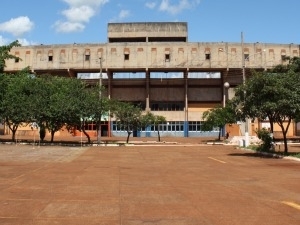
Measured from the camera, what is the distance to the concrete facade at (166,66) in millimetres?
73375

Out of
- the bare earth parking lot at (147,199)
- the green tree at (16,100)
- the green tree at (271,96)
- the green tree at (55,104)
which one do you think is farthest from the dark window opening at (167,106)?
the bare earth parking lot at (147,199)

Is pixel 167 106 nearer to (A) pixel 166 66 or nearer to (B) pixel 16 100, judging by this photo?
(A) pixel 166 66

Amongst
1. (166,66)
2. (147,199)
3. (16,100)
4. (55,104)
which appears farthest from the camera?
(166,66)

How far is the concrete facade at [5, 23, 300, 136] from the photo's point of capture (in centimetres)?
7338

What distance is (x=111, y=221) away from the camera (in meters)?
7.59

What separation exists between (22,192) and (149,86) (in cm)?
6699

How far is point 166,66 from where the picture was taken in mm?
73062

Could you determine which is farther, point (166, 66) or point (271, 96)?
point (166, 66)

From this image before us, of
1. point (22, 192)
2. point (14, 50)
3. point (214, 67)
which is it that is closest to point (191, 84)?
point (214, 67)

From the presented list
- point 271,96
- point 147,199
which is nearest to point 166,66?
point 271,96

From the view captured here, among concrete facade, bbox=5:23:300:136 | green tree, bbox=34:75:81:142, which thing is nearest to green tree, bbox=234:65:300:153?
green tree, bbox=34:75:81:142

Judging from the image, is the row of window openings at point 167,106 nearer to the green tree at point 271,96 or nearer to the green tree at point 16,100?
the green tree at point 16,100

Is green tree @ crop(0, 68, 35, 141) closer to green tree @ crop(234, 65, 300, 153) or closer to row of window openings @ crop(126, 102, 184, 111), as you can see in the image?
green tree @ crop(234, 65, 300, 153)

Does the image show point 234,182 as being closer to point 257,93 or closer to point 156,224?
point 156,224
